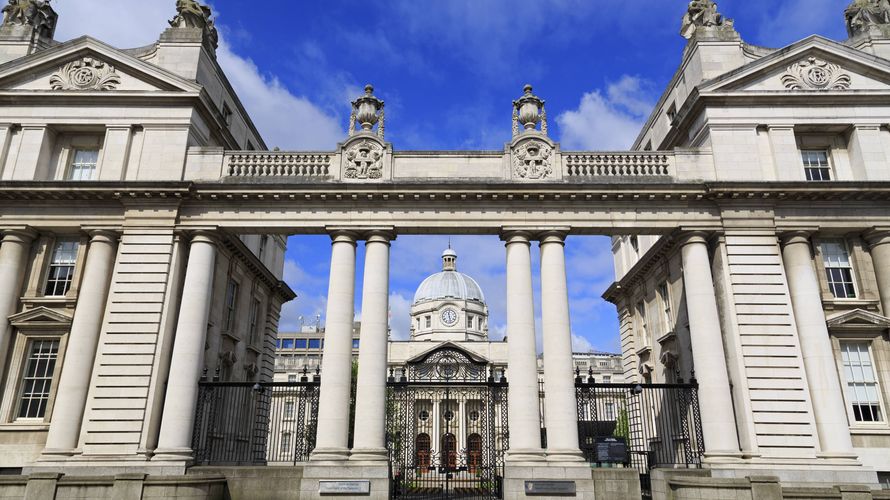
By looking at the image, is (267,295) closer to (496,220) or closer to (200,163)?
(200,163)

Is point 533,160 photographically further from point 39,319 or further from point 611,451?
point 39,319

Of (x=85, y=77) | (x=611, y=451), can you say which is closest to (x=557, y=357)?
(x=611, y=451)

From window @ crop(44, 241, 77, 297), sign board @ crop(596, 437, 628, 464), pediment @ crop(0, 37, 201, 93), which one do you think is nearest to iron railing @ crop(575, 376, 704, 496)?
sign board @ crop(596, 437, 628, 464)

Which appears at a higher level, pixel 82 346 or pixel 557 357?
pixel 82 346

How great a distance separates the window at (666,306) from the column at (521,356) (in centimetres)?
893

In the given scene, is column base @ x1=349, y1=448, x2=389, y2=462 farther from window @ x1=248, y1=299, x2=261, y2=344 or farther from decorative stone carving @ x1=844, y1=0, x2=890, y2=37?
decorative stone carving @ x1=844, y1=0, x2=890, y2=37

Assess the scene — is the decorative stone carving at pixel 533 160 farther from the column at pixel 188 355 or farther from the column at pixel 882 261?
the column at pixel 882 261

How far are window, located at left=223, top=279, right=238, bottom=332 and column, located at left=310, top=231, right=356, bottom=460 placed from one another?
808cm

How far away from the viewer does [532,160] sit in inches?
912

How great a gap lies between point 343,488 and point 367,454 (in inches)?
49.9

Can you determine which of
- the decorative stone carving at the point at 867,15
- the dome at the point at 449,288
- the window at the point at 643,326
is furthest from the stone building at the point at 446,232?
the dome at the point at 449,288

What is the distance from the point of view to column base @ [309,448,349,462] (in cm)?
1948

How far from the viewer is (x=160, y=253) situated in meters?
21.9

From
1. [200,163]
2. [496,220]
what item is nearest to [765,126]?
[496,220]
